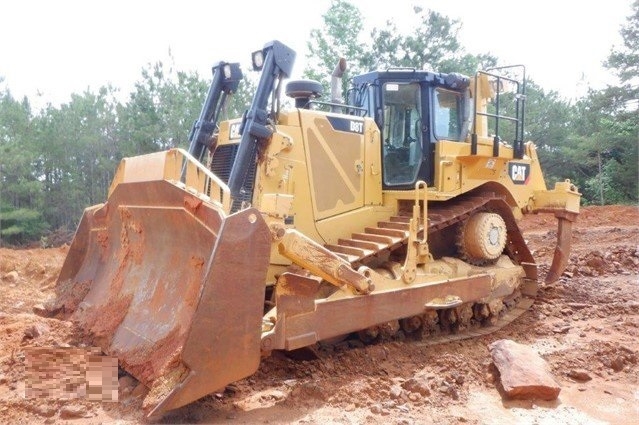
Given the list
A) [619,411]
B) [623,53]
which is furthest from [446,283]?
[623,53]

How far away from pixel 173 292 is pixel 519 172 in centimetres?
474

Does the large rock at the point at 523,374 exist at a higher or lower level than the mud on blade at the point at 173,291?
lower

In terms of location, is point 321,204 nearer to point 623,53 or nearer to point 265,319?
point 265,319

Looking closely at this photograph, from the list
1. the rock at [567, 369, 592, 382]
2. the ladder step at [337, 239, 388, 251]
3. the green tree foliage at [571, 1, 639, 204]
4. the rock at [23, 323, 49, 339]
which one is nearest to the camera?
the rock at [567, 369, 592, 382]

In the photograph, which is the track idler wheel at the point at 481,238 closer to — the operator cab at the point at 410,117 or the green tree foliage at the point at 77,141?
the operator cab at the point at 410,117

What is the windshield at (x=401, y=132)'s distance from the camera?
250 inches

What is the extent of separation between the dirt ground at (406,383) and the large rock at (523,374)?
0.09m

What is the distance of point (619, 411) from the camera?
4.23 metres

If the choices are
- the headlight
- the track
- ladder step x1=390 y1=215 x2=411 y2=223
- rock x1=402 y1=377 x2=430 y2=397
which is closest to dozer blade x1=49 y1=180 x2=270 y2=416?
rock x1=402 y1=377 x2=430 y2=397

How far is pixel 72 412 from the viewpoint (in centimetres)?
370

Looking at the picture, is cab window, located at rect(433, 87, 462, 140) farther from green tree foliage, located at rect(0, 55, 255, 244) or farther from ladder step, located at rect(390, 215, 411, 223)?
green tree foliage, located at rect(0, 55, 255, 244)

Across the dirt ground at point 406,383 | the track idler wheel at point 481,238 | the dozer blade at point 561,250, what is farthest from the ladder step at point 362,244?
the dozer blade at point 561,250

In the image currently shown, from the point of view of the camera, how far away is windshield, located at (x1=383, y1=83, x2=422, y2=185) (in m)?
6.35

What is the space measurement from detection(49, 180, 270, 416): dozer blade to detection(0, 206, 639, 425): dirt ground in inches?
11.6
